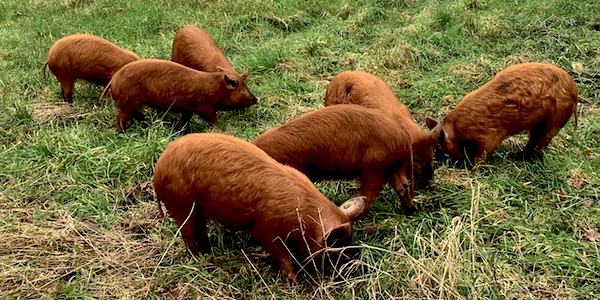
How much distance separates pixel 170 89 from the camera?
583 centimetres

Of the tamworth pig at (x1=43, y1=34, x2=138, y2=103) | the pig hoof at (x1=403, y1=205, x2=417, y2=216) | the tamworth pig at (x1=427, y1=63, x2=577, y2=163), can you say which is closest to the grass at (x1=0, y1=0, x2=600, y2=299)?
the pig hoof at (x1=403, y1=205, x2=417, y2=216)

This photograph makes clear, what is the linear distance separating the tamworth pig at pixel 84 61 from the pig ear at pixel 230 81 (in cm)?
145

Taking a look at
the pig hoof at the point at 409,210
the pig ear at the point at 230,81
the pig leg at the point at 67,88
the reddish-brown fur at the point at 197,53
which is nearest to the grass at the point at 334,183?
the pig hoof at the point at 409,210

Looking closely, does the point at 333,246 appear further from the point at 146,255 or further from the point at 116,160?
the point at 116,160

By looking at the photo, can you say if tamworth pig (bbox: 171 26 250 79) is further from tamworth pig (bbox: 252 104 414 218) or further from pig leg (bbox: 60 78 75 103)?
tamworth pig (bbox: 252 104 414 218)

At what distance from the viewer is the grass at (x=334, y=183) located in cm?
362

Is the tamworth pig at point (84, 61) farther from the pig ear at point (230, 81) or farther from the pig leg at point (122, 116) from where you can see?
the pig ear at point (230, 81)

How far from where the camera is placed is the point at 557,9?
8062mm

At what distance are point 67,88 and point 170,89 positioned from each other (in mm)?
1735

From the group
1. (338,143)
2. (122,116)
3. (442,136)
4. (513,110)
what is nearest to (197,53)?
(122,116)

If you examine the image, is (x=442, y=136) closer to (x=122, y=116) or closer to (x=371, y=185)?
(x=371, y=185)

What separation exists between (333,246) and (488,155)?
2.34 meters

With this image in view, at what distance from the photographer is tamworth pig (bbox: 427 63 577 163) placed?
502cm

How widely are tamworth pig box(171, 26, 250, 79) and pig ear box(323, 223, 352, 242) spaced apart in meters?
3.78
